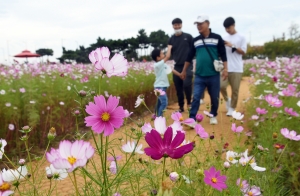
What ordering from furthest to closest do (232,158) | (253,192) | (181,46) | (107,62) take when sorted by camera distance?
(181,46) → (232,158) → (253,192) → (107,62)

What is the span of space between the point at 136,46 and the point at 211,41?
709 inches

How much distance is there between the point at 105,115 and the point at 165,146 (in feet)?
0.52

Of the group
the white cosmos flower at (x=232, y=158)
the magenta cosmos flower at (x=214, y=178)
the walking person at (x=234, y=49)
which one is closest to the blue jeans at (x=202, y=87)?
the walking person at (x=234, y=49)

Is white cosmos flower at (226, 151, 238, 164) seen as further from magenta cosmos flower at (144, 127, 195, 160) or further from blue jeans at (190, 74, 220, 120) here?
blue jeans at (190, 74, 220, 120)

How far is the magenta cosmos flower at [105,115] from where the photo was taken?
69 centimetres

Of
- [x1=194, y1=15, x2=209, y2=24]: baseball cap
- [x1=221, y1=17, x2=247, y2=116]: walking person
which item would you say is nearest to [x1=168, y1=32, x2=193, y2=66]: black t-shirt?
[x1=221, y1=17, x2=247, y2=116]: walking person

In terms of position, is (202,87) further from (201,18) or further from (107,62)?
(107,62)

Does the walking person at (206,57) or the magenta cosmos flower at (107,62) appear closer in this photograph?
the magenta cosmos flower at (107,62)

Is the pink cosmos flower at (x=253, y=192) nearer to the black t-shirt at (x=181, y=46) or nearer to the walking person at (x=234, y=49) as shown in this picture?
the walking person at (x=234, y=49)

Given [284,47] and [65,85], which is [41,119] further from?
[284,47]

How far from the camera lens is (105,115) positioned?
0.70 metres

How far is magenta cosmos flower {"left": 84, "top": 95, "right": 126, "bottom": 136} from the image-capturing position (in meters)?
0.69

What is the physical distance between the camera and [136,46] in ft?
68.9

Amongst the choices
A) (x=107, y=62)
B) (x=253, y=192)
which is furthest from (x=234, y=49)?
(x=107, y=62)
